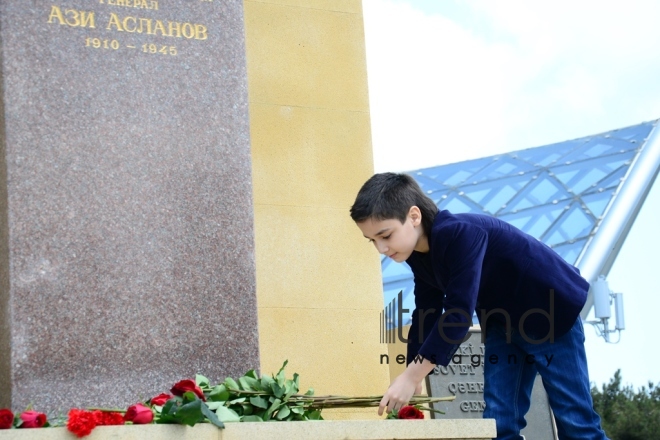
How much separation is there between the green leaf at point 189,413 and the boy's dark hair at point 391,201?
103cm

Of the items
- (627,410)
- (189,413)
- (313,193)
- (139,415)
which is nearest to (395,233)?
(189,413)

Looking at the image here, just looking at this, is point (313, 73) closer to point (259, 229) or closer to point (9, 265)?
point (259, 229)

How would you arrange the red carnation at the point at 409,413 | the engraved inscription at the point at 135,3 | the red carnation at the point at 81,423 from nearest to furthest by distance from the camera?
1. the red carnation at the point at 81,423
2. the red carnation at the point at 409,413
3. the engraved inscription at the point at 135,3

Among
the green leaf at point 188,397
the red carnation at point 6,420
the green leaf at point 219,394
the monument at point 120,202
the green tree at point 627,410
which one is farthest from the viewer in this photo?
the green tree at point 627,410

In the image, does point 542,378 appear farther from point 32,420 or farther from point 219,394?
point 32,420

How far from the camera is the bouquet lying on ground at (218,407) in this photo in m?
3.62

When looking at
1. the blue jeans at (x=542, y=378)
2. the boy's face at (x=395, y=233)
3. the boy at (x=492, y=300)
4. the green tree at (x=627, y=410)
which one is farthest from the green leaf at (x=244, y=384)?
the green tree at (x=627, y=410)

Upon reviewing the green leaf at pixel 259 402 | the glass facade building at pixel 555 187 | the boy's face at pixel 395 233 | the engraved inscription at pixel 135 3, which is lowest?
the green leaf at pixel 259 402

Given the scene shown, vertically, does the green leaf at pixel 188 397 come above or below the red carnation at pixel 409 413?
above

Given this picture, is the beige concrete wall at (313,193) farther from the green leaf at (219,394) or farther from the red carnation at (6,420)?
the red carnation at (6,420)

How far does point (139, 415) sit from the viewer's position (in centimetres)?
370

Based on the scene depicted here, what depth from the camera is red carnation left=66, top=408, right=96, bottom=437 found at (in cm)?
348

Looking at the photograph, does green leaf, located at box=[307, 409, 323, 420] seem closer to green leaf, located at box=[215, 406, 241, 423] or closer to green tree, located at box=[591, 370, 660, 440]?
green leaf, located at box=[215, 406, 241, 423]

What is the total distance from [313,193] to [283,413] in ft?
13.8
